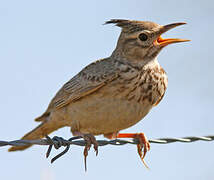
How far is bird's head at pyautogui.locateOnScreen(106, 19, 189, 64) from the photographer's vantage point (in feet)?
23.2

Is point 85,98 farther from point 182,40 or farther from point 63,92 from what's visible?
point 182,40

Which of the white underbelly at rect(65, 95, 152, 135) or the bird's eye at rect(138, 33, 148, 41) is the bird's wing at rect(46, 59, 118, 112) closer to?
the white underbelly at rect(65, 95, 152, 135)

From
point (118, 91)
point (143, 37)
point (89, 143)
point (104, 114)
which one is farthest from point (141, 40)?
point (89, 143)

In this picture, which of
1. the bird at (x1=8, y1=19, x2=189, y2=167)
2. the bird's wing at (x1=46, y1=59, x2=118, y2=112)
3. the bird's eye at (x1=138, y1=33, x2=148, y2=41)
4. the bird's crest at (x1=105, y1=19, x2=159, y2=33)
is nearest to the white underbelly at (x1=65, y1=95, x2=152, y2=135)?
the bird at (x1=8, y1=19, x2=189, y2=167)

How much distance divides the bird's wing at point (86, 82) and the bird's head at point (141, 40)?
369 mm

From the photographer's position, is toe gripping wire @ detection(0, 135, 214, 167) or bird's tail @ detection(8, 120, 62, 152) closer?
toe gripping wire @ detection(0, 135, 214, 167)

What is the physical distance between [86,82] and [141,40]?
1081 mm

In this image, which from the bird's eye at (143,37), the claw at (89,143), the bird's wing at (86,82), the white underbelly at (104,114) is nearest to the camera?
the claw at (89,143)

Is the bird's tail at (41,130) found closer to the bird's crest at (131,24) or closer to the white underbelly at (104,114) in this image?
the white underbelly at (104,114)

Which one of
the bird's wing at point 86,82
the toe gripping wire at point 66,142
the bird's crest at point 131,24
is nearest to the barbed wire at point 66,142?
the toe gripping wire at point 66,142

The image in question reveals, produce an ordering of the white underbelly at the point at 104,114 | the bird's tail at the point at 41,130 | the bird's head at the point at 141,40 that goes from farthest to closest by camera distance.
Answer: the bird's tail at the point at 41,130, the bird's head at the point at 141,40, the white underbelly at the point at 104,114

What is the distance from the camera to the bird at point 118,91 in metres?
6.66

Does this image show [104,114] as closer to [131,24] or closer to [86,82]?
[86,82]

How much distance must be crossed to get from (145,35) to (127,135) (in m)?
1.70
